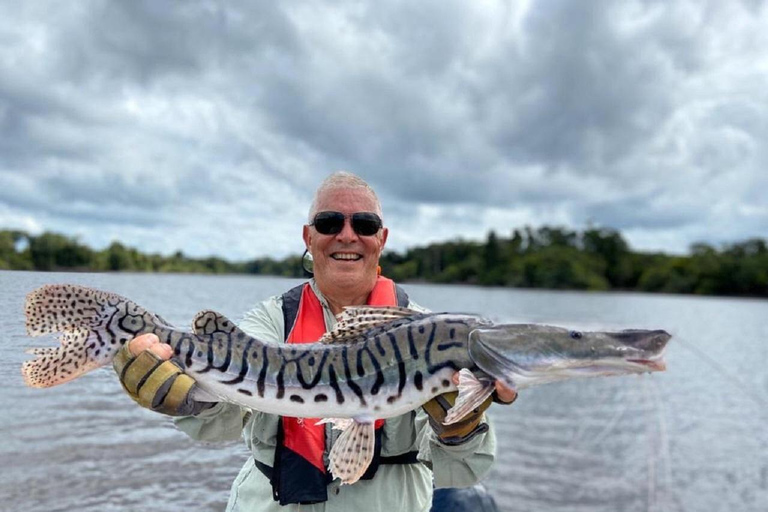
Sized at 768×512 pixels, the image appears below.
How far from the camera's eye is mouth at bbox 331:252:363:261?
409 centimetres

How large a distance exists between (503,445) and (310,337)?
1087 centimetres

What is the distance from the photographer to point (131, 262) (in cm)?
997

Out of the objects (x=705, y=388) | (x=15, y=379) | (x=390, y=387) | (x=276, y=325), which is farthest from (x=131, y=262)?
(x=705, y=388)

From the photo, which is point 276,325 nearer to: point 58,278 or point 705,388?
point 58,278

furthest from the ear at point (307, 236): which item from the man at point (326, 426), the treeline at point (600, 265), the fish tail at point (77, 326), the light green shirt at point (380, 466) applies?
the treeline at point (600, 265)

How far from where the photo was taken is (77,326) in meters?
3.26

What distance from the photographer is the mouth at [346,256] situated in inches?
161

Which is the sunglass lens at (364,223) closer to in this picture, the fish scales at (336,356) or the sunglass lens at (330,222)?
the sunglass lens at (330,222)

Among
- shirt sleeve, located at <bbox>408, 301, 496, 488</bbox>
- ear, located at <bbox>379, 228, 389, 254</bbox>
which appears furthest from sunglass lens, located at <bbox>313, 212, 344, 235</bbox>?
shirt sleeve, located at <bbox>408, 301, 496, 488</bbox>

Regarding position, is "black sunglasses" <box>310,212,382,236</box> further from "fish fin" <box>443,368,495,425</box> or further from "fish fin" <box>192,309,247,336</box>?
"fish fin" <box>443,368,495,425</box>

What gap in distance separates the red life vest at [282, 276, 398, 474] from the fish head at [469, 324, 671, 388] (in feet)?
3.14

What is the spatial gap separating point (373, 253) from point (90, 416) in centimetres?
892

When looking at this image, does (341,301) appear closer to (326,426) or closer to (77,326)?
(326,426)

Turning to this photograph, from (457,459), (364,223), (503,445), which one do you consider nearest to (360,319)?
(364,223)
